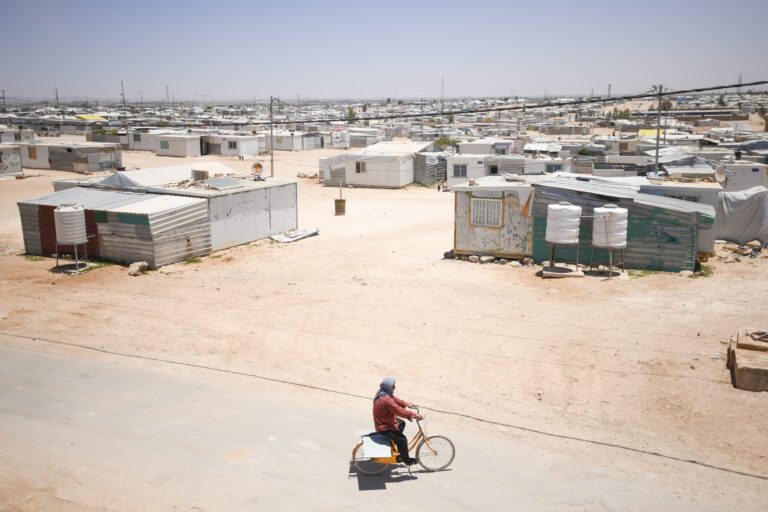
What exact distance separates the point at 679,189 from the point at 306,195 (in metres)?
22.9

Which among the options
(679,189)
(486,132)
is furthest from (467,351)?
(486,132)

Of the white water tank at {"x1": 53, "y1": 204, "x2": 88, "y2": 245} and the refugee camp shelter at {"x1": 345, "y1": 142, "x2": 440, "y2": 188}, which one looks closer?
the white water tank at {"x1": 53, "y1": 204, "x2": 88, "y2": 245}

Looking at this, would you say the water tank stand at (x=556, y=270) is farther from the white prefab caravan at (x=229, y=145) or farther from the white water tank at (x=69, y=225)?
the white prefab caravan at (x=229, y=145)

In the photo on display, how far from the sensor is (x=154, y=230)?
2020 cm

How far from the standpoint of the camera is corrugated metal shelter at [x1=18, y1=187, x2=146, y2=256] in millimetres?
21531

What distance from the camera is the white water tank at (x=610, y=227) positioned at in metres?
18.3

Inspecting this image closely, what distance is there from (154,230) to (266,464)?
43.5 feet

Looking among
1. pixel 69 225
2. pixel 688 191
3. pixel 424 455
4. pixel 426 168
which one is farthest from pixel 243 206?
pixel 426 168

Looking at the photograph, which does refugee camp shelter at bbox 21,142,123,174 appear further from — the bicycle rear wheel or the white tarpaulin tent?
the bicycle rear wheel

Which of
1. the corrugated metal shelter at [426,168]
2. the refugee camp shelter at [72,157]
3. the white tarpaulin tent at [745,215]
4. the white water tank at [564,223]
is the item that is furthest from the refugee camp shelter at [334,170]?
the white water tank at [564,223]

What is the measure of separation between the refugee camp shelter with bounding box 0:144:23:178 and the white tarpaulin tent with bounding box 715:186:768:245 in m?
44.8

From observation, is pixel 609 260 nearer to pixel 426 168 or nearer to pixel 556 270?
pixel 556 270

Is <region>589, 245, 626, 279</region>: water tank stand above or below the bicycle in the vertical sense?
above

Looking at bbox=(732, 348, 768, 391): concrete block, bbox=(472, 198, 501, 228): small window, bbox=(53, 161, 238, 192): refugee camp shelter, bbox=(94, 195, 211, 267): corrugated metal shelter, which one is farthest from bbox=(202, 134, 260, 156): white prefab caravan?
bbox=(732, 348, 768, 391): concrete block
